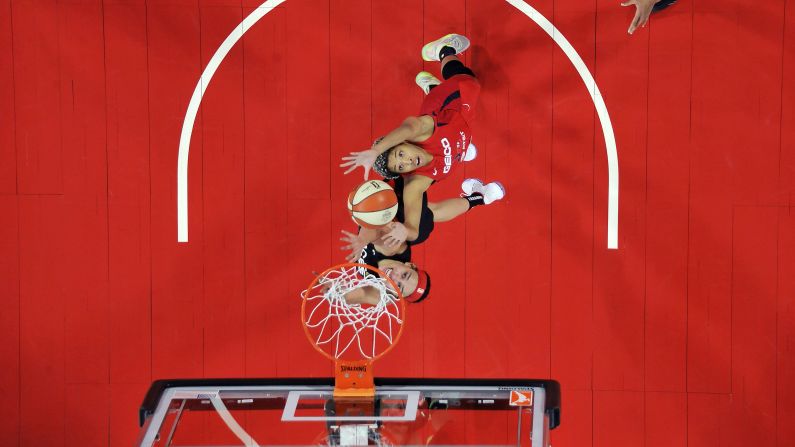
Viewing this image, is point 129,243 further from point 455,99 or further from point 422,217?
point 455,99

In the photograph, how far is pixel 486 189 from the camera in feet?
24.1

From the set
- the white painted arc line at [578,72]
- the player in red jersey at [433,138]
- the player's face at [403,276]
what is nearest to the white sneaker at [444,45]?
the player in red jersey at [433,138]

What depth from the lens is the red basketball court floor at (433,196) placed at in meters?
7.39

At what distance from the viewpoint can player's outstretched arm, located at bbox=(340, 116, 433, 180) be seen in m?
5.87

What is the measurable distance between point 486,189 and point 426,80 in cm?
111

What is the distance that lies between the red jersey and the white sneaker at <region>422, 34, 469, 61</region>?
351mm

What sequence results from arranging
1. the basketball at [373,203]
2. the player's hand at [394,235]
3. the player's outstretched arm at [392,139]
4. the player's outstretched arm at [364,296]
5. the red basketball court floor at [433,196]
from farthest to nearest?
the red basketball court floor at [433,196] → the player's hand at [394,235] → the player's outstretched arm at [364,296] → the basketball at [373,203] → the player's outstretched arm at [392,139]

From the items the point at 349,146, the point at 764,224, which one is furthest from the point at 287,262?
the point at 764,224

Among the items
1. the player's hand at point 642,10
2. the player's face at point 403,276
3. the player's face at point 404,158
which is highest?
the player's hand at point 642,10

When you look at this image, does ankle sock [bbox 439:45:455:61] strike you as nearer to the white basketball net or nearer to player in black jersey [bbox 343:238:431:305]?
player in black jersey [bbox 343:238:431:305]

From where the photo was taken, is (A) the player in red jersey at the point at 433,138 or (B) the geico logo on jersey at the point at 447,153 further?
(B) the geico logo on jersey at the point at 447,153

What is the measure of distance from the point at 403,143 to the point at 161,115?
2.49m

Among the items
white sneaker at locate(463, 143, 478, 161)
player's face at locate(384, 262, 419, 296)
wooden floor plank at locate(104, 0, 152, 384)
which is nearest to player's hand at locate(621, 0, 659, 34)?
white sneaker at locate(463, 143, 478, 161)

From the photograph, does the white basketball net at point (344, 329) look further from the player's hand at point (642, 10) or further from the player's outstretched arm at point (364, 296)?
the player's hand at point (642, 10)
